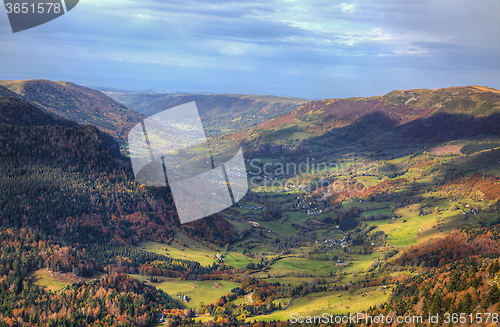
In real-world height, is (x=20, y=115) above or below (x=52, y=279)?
above

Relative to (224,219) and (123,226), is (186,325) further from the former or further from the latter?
(224,219)

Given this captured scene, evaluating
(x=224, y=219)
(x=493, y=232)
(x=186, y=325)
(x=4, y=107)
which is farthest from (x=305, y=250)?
(x=4, y=107)

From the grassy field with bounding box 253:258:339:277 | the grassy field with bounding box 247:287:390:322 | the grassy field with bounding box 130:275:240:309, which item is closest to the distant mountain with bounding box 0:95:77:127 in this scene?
the grassy field with bounding box 130:275:240:309

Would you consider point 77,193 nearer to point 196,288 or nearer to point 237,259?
point 196,288

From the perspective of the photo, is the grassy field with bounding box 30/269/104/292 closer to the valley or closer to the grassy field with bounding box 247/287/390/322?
the valley

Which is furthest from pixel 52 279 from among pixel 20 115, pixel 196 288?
pixel 20 115
